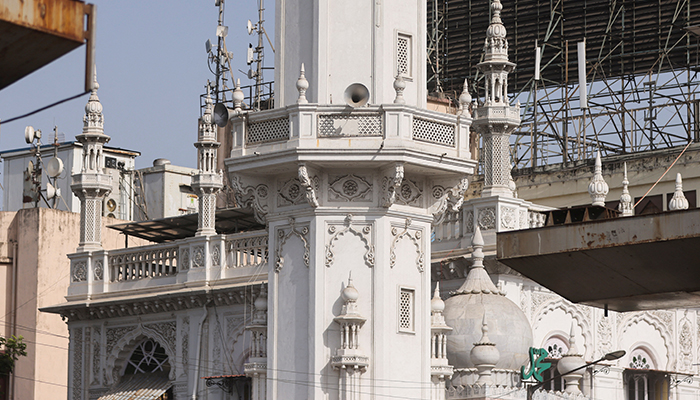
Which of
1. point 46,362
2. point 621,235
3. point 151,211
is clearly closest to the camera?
point 621,235

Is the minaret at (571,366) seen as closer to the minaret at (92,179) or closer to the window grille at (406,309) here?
the window grille at (406,309)

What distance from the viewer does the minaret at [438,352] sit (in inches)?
1016

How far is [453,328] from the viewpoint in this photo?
28.2 meters

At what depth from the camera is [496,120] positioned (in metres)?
32.2

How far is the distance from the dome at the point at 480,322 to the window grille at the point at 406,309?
7.41ft

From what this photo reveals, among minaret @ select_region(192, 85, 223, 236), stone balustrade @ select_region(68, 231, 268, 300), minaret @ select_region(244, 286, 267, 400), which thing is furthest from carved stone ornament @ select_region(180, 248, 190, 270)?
minaret @ select_region(244, 286, 267, 400)

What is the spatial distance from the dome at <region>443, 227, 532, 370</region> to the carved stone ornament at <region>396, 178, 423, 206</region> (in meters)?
3.17

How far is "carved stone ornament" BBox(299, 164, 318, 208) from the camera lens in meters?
24.9

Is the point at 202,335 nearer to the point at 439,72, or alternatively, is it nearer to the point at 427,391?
the point at 427,391

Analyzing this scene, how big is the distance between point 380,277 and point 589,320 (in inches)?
358

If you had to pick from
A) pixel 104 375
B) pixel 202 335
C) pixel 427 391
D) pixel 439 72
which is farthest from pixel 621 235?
pixel 439 72

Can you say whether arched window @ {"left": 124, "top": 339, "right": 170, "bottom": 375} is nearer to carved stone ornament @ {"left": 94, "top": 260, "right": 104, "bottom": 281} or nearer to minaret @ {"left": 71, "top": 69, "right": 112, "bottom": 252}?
carved stone ornament @ {"left": 94, "top": 260, "right": 104, "bottom": 281}

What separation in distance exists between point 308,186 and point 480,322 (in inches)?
203

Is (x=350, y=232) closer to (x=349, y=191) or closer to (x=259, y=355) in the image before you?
(x=349, y=191)
